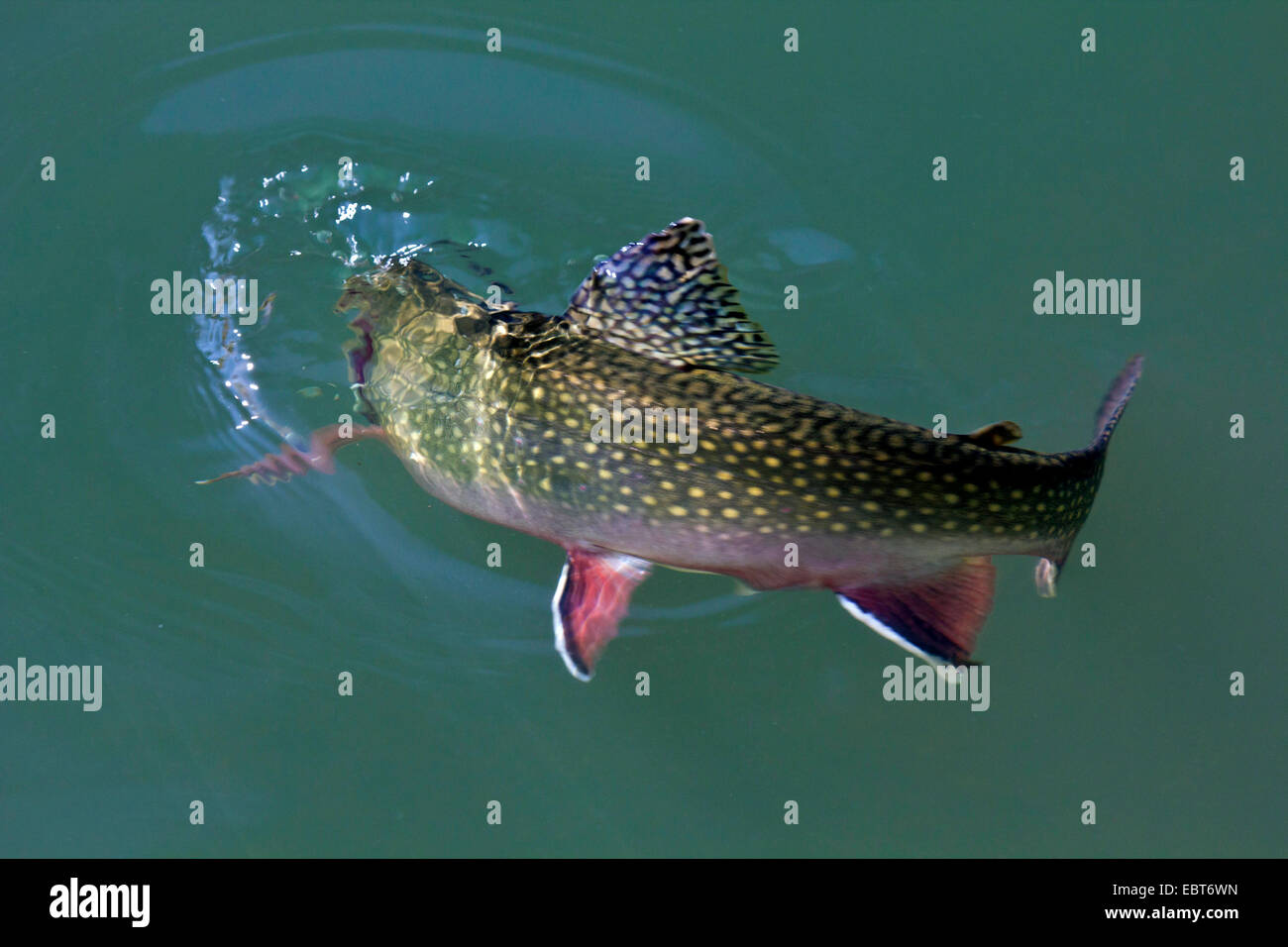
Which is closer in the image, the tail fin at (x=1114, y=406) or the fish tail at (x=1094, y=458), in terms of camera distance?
the fish tail at (x=1094, y=458)

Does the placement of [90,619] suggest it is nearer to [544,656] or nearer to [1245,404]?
[544,656]

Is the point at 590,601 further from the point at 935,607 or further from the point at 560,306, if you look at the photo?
the point at 560,306

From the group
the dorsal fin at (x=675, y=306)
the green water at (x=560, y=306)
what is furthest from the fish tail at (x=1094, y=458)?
the dorsal fin at (x=675, y=306)

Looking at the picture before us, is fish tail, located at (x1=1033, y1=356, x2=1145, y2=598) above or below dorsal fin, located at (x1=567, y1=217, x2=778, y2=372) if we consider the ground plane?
below

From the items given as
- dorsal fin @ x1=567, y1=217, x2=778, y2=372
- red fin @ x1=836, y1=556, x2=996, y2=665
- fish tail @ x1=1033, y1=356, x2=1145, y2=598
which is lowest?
red fin @ x1=836, y1=556, x2=996, y2=665

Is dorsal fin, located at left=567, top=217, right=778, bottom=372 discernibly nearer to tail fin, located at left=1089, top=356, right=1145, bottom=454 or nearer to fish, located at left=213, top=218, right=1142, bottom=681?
fish, located at left=213, top=218, right=1142, bottom=681

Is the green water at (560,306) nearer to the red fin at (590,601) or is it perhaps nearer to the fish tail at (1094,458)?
the red fin at (590,601)

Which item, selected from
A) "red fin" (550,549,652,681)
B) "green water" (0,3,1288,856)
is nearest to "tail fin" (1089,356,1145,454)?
"green water" (0,3,1288,856)

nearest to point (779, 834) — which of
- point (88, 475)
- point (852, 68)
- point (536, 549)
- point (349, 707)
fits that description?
point (536, 549)
